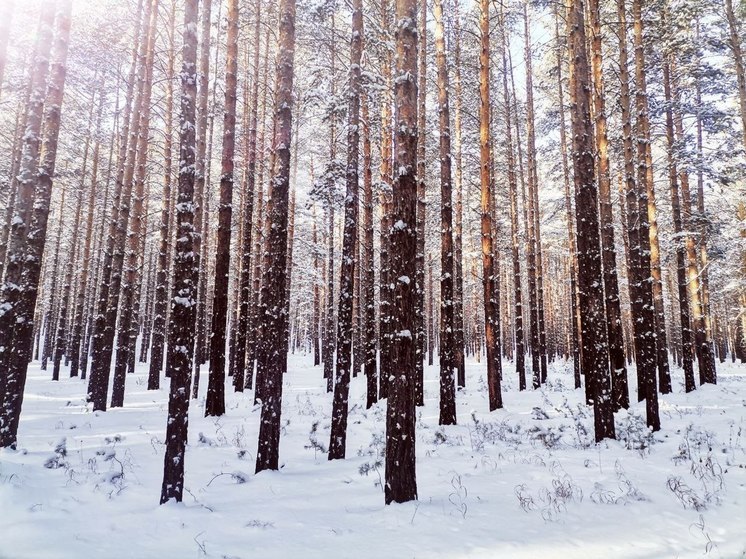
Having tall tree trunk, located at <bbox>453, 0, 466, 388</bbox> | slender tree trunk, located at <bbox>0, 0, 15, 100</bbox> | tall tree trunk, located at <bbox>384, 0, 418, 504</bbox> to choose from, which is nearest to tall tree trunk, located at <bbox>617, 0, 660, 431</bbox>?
tall tree trunk, located at <bbox>453, 0, 466, 388</bbox>

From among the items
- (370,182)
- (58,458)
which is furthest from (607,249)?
(58,458)

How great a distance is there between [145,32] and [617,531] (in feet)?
53.3

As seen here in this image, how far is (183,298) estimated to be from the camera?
215 inches

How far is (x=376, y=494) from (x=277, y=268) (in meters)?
3.66

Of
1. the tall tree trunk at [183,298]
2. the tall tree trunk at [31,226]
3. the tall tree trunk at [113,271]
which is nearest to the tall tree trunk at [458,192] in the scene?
the tall tree trunk at [113,271]

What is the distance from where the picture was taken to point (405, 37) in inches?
222

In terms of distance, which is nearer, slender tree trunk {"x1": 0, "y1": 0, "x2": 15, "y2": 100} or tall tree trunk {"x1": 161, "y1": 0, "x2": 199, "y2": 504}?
tall tree trunk {"x1": 161, "y1": 0, "x2": 199, "y2": 504}

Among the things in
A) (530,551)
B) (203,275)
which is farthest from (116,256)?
(530,551)

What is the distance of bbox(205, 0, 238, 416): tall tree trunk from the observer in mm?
10742

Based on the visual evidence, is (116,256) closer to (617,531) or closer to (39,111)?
(39,111)

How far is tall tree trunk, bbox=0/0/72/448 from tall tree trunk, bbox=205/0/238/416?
11.7 ft

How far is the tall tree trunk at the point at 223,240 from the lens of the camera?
1074cm

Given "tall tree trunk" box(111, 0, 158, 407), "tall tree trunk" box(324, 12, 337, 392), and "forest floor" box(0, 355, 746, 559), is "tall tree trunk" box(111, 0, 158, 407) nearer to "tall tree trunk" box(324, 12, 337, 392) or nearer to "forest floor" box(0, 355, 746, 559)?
"forest floor" box(0, 355, 746, 559)

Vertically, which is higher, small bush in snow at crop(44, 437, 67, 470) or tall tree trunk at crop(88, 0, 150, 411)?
tall tree trunk at crop(88, 0, 150, 411)
